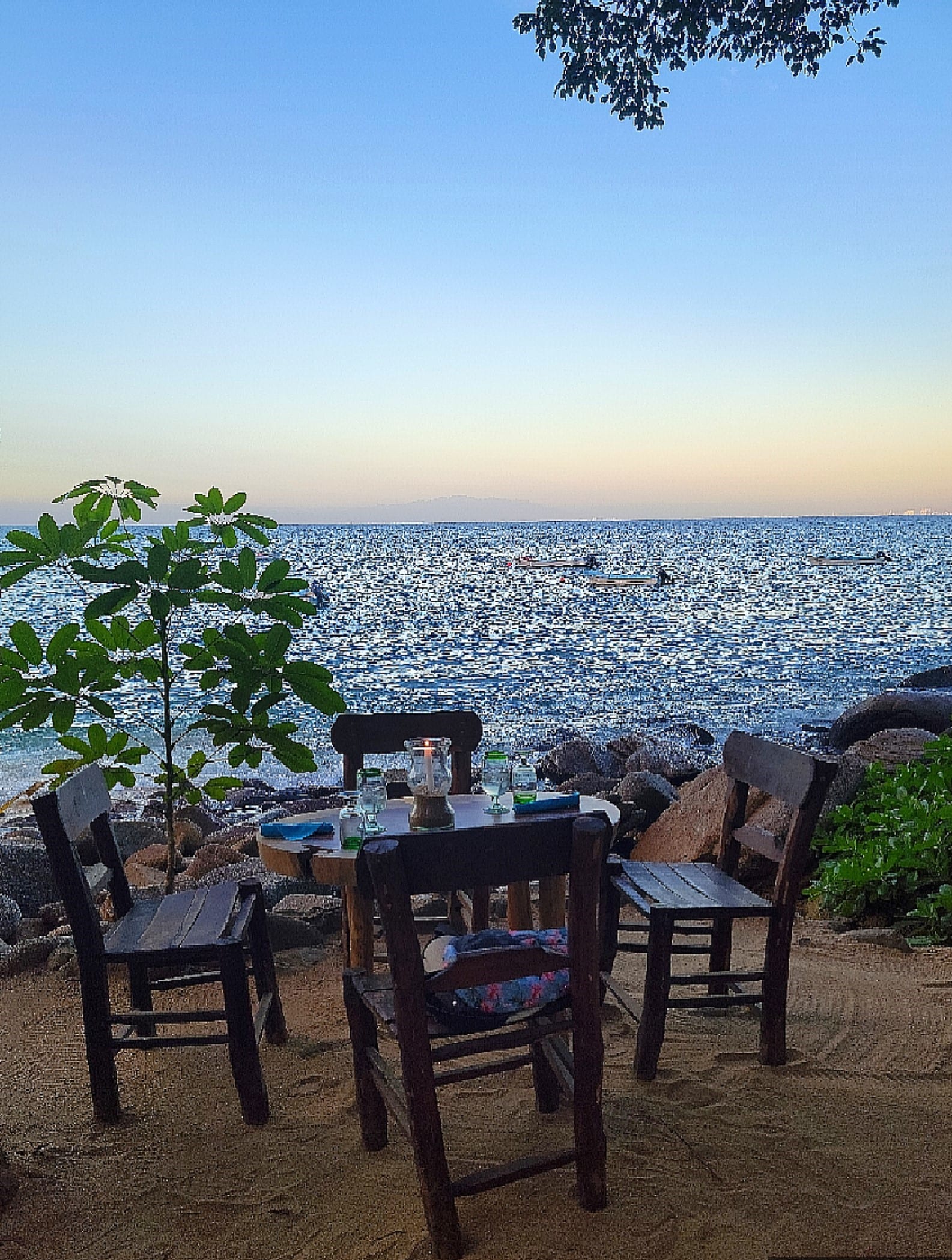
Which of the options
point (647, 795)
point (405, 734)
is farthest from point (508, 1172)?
point (647, 795)

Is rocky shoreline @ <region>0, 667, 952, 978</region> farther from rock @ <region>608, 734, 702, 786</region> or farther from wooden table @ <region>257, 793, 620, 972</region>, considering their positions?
wooden table @ <region>257, 793, 620, 972</region>

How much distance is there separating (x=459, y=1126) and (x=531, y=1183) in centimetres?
38

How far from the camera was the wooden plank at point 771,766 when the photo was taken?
357cm

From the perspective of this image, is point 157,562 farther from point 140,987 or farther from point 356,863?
point 356,863

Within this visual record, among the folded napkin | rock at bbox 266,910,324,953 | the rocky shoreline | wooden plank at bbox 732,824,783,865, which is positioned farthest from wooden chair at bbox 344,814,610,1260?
rock at bbox 266,910,324,953

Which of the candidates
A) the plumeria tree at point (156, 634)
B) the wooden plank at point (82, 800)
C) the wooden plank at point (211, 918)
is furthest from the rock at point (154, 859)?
the wooden plank at point (82, 800)

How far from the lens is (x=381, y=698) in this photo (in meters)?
18.9

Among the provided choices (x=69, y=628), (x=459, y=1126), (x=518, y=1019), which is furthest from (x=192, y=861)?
(x=518, y=1019)

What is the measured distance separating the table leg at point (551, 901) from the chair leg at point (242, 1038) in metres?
1.11

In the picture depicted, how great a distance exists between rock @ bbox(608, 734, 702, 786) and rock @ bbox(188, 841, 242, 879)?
3.79 metres

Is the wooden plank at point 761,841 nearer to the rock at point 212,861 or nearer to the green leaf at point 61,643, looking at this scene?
the green leaf at point 61,643

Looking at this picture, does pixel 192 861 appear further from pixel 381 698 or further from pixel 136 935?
pixel 381 698

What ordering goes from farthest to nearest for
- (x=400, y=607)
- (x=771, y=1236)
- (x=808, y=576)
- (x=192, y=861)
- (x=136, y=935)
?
(x=808, y=576) < (x=400, y=607) < (x=192, y=861) < (x=136, y=935) < (x=771, y=1236)

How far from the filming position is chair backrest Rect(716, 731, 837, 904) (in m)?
3.52
